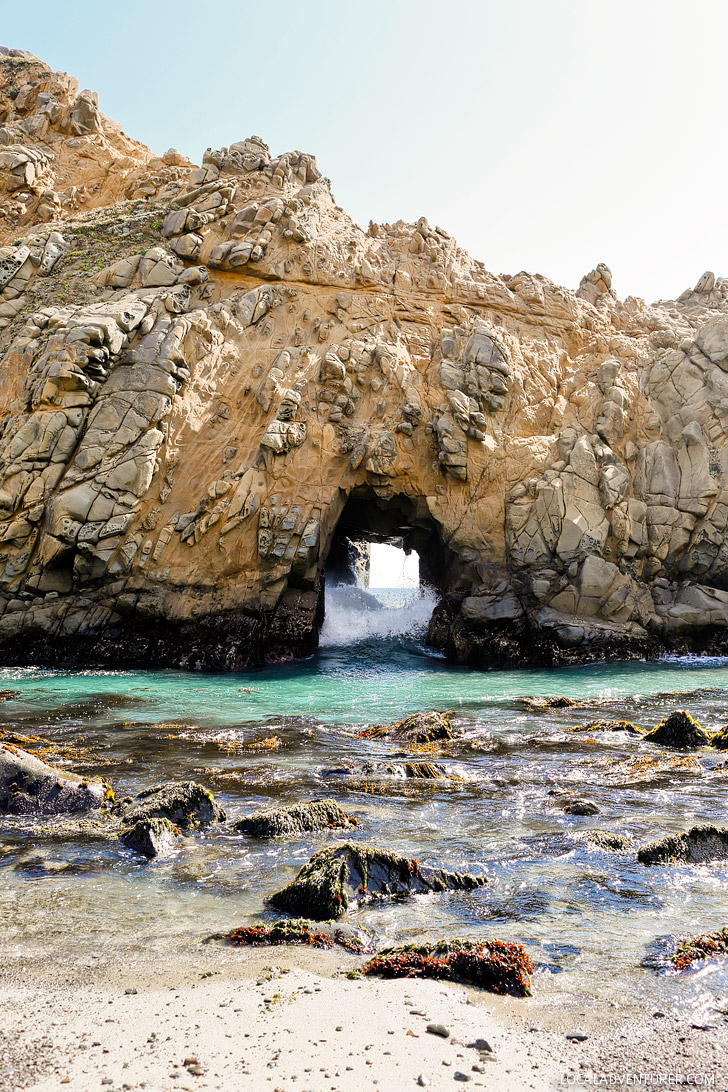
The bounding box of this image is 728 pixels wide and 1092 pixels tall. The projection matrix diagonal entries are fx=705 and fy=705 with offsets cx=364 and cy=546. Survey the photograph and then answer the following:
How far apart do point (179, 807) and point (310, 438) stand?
20.8 meters

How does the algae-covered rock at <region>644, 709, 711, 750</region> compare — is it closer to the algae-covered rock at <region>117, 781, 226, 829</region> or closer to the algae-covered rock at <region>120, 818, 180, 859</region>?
the algae-covered rock at <region>117, 781, 226, 829</region>

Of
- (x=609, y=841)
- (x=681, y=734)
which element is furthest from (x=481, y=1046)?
(x=681, y=734)

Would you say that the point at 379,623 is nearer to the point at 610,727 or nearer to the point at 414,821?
the point at 610,727

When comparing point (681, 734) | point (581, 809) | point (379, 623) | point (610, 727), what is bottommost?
point (610, 727)

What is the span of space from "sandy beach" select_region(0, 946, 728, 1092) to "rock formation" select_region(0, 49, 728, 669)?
825 inches

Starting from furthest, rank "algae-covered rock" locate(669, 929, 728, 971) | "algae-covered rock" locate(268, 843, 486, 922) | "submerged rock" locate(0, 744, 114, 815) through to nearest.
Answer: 1. "submerged rock" locate(0, 744, 114, 815)
2. "algae-covered rock" locate(268, 843, 486, 922)
3. "algae-covered rock" locate(669, 929, 728, 971)

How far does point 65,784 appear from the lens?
952cm

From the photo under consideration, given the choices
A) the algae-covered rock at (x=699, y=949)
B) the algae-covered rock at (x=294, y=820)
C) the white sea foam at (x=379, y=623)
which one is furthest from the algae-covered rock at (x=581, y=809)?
the white sea foam at (x=379, y=623)

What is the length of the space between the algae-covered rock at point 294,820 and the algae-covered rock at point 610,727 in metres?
8.11

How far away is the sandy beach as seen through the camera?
392 centimetres

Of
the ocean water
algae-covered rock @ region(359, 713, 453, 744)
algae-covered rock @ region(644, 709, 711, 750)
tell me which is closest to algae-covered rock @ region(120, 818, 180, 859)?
the ocean water

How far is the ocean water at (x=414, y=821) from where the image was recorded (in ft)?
19.4

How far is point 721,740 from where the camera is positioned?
1370 cm

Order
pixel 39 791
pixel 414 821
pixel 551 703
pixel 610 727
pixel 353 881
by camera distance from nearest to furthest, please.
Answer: pixel 353 881 → pixel 414 821 → pixel 39 791 → pixel 610 727 → pixel 551 703
